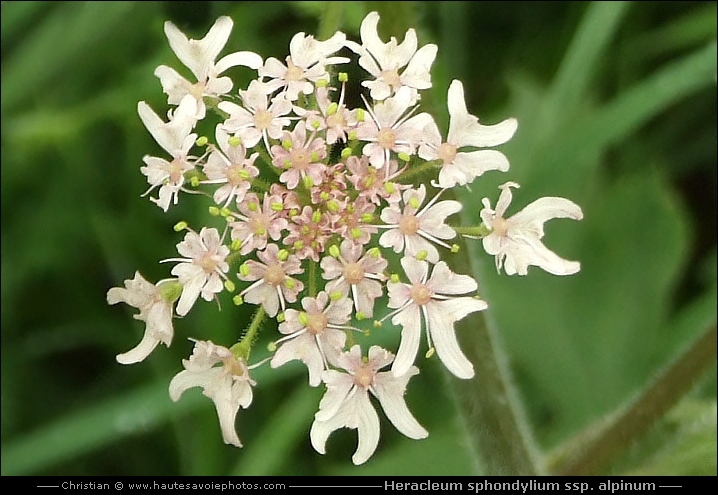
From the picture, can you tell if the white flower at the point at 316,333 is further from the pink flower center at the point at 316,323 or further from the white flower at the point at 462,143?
the white flower at the point at 462,143

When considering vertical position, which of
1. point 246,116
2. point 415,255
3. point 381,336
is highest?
point 246,116

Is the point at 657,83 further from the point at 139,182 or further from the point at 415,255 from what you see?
the point at 139,182

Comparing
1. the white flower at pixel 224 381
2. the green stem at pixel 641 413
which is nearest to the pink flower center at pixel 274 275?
the white flower at pixel 224 381

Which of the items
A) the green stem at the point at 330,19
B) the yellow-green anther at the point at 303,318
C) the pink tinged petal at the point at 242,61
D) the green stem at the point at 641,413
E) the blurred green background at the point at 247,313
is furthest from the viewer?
the blurred green background at the point at 247,313

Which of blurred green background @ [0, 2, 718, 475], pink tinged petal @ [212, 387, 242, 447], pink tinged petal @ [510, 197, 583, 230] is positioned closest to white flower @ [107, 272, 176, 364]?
pink tinged petal @ [212, 387, 242, 447]

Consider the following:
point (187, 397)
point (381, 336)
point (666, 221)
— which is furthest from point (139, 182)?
point (666, 221)

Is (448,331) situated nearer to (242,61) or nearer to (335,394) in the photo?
(335,394)
